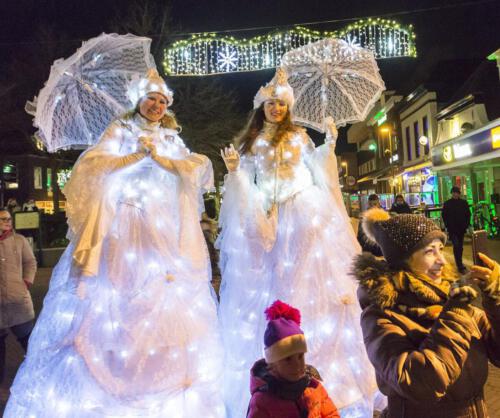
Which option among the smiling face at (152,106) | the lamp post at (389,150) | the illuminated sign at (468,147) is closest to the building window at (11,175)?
the lamp post at (389,150)

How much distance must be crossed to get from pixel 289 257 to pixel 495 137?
1103 centimetres

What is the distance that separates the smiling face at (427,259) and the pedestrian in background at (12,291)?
13.1 ft

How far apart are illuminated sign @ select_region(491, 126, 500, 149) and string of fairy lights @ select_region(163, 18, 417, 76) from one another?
4.94m

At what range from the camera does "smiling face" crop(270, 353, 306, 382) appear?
192 cm

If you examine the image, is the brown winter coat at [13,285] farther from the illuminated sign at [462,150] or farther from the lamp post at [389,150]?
the lamp post at [389,150]

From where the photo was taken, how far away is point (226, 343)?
11.4 ft

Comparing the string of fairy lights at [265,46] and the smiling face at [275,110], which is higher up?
the string of fairy lights at [265,46]

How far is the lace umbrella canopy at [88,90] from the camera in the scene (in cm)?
348

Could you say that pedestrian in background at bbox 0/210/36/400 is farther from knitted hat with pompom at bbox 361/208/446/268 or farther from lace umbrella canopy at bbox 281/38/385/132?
knitted hat with pompom at bbox 361/208/446/268

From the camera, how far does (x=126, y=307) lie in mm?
2836

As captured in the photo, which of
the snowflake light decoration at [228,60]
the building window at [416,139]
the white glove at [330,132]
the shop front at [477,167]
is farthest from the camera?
the building window at [416,139]

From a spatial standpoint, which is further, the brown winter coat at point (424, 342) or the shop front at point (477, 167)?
the shop front at point (477, 167)

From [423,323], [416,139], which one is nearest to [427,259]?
[423,323]

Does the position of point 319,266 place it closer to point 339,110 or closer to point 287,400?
point 287,400
